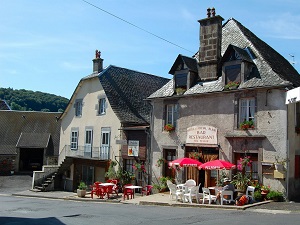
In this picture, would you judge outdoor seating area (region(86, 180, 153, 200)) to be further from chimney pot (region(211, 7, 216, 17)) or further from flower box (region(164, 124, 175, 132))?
chimney pot (region(211, 7, 216, 17))

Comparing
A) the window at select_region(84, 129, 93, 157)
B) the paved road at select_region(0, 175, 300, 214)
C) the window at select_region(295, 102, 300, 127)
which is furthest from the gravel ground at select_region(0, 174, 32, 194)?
the window at select_region(295, 102, 300, 127)

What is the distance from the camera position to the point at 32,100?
81.6 metres

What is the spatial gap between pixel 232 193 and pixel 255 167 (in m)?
2.33

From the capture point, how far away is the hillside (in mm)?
79906

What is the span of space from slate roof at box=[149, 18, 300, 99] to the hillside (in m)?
61.7

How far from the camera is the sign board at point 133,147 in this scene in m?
22.4

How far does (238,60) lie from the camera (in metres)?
17.7

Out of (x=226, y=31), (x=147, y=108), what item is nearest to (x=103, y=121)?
(x=147, y=108)

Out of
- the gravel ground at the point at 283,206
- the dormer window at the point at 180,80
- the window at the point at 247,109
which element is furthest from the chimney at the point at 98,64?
the gravel ground at the point at 283,206

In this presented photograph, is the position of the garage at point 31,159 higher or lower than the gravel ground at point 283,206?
higher

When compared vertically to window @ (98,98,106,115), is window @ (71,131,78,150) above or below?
below

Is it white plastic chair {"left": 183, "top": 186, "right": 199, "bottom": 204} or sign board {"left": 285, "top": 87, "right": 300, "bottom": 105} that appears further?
white plastic chair {"left": 183, "top": 186, "right": 199, "bottom": 204}

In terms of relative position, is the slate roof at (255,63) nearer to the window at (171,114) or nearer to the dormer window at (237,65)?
the dormer window at (237,65)

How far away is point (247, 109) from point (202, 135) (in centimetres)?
271
